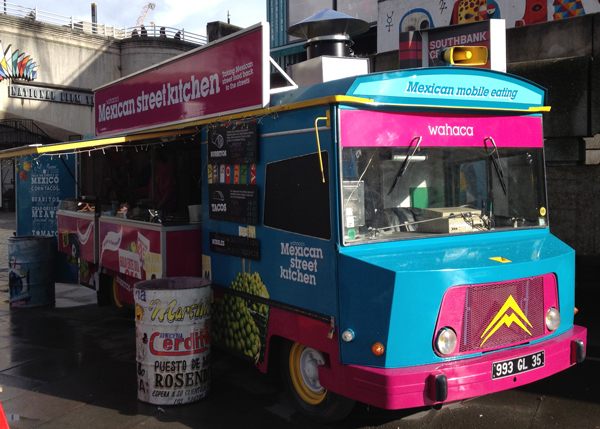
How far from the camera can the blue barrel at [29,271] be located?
30.0 ft

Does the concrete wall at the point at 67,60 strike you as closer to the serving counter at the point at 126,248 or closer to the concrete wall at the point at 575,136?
the serving counter at the point at 126,248

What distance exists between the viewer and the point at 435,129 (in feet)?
15.1

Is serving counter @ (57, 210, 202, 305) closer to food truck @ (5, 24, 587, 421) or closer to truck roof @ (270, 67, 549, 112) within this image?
food truck @ (5, 24, 587, 421)

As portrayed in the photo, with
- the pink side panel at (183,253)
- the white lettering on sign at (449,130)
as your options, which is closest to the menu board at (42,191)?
the pink side panel at (183,253)

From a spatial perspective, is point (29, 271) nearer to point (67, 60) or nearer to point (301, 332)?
point (301, 332)

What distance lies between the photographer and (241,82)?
5.30 metres

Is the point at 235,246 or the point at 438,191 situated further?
the point at 235,246

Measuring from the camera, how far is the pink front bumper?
379 cm

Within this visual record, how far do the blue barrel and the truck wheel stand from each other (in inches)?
231

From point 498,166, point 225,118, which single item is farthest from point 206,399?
point 498,166

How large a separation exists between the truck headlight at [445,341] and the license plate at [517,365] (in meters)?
0.32

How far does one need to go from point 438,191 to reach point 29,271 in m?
7.11

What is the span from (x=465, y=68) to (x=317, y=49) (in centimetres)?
Answer: 239

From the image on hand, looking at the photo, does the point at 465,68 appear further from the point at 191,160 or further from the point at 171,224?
the point at 191,160
